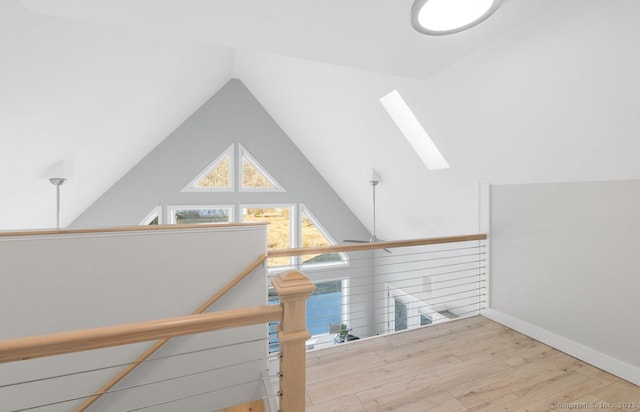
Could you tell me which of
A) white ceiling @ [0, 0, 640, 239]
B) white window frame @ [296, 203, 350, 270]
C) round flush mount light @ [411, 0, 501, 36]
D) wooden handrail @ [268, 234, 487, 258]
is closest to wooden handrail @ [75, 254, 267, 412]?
wooden handrail @ [268, 234, 487, 258]

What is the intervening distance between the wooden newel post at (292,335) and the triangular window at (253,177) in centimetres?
487

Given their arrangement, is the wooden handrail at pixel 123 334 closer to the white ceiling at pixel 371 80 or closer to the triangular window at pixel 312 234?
the white ceiling at pixel 371 80

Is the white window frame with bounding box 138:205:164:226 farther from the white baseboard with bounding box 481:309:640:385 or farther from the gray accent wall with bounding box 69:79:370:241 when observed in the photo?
the white baseboard with bounding box 481:309:640:385

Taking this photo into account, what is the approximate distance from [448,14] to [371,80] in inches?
62.1

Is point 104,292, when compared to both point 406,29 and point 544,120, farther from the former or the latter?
point 544,120

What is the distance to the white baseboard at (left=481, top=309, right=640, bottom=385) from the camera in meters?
1.85

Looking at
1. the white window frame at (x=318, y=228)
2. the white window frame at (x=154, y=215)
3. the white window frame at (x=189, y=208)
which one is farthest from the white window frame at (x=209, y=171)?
the white window frame at (x=318, y=228)

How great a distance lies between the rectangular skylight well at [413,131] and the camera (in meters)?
3.12

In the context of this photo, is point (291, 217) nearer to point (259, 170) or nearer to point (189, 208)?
point (259, 170)

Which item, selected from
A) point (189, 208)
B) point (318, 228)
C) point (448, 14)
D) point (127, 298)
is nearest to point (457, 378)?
point (448, 14)

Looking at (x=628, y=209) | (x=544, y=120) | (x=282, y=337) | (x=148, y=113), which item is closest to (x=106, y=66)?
(x=148, y=113)

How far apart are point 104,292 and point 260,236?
114 centimetres

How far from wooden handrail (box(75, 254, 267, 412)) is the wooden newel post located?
1.35m

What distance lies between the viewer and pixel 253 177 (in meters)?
5.77
